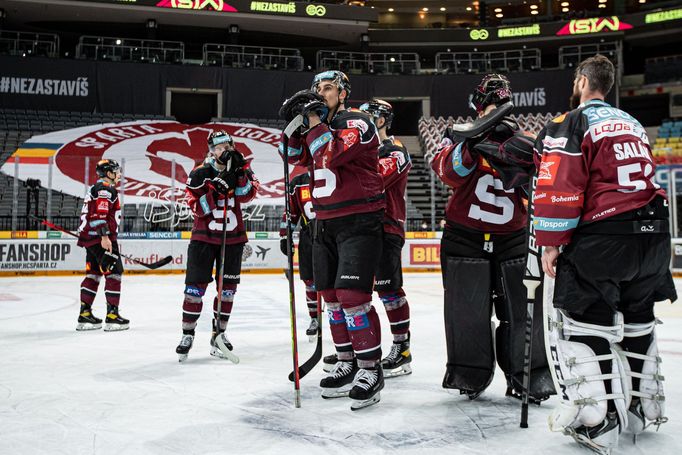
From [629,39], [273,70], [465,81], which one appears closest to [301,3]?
[273,70]

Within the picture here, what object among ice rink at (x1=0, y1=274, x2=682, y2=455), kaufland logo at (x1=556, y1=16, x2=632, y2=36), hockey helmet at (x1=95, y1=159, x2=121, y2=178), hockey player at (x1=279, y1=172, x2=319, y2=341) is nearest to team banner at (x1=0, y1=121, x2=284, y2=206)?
hockey helmet at (x1=95, y1=159, x2=121, y2=178)

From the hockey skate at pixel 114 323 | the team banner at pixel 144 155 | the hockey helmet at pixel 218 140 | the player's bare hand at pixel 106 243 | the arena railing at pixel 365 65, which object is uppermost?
the arena railing at pixel 365 65

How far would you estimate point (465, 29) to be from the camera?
2552 centimetres

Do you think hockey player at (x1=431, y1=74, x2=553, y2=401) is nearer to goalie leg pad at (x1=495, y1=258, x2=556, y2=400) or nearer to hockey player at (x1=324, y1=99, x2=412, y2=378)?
goalie leg pad at (x1=495, y1=258, x2=556, y2=400)

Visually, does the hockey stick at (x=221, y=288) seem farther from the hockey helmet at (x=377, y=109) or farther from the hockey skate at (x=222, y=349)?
the hockey helmet at (x=377, y=109)

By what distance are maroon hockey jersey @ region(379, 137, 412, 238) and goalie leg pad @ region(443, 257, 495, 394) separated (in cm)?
93

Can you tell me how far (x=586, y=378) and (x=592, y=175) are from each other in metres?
0.81

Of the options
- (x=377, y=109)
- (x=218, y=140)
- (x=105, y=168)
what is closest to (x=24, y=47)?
(x=105, y=168)

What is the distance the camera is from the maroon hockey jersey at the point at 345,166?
10.2ft

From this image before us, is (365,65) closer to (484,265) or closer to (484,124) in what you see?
(484,265)

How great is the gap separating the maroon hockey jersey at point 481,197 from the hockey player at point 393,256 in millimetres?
808

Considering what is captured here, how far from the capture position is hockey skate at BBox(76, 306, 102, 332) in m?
5.70

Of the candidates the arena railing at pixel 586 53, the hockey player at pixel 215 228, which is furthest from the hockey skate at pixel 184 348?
the arena railing at pixel 586 53

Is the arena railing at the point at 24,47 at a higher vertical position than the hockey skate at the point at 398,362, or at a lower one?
higher
